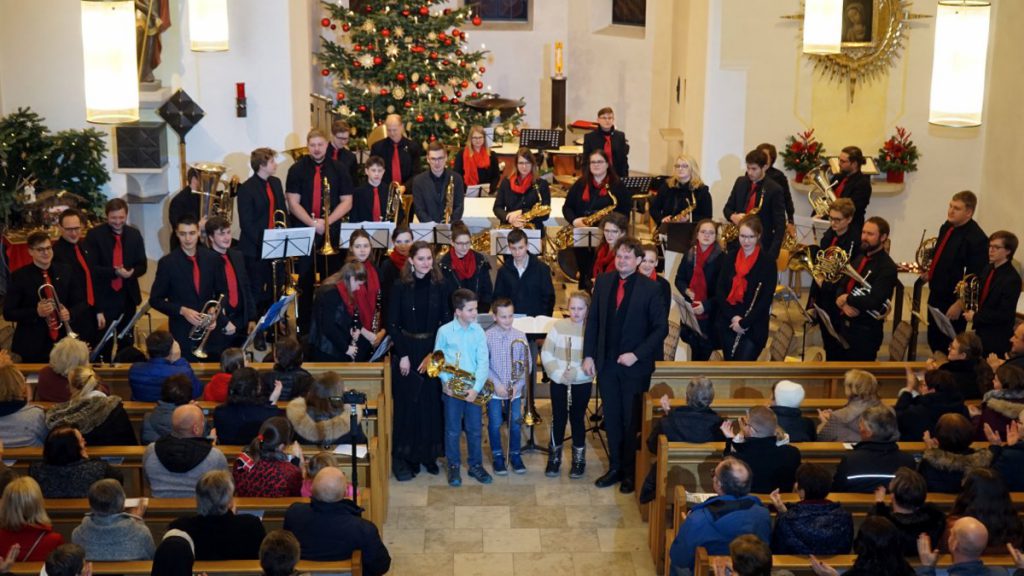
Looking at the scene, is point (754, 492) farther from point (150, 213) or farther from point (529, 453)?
point (150, 213)

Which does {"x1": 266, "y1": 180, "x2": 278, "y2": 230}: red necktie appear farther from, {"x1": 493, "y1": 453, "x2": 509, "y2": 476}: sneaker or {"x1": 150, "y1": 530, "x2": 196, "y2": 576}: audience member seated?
{"x1": 150, "y1": 530, "x2": 196, "y2": 576}: audience member seated

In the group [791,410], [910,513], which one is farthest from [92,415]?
[910,513]

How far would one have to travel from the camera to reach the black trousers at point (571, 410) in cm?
796

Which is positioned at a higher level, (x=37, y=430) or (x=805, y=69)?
(x=805, y=69)

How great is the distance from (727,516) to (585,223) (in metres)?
5.04

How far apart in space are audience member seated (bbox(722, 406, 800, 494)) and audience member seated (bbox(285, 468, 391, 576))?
2.02 metres

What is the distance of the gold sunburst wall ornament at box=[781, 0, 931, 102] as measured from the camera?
41.1ft

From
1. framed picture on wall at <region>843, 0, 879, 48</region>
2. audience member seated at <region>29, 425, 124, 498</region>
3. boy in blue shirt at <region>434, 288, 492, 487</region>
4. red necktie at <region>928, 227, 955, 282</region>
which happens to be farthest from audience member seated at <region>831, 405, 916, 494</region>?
framed picture on wall at <region>843, 0, 879, 48</region>

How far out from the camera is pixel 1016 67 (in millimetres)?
11789

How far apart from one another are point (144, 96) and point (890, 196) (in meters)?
7.96

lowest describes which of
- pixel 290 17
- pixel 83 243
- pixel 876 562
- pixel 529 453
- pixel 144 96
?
pixel 529 453

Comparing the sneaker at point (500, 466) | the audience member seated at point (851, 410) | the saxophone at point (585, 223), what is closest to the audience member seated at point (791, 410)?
the audience member seated at point (851, 410)

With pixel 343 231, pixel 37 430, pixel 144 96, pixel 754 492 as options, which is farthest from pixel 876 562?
pixel 144 96

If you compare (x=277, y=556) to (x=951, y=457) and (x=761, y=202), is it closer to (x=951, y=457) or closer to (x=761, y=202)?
(x=951, y=457)
